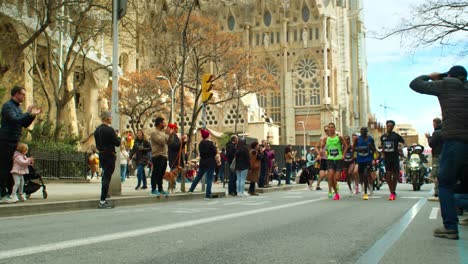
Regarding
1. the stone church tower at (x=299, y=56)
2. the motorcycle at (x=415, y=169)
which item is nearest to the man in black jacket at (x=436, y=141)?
the motorcycle at (x=415, y=169)

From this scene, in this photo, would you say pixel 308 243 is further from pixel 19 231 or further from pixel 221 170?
pixel 221 170

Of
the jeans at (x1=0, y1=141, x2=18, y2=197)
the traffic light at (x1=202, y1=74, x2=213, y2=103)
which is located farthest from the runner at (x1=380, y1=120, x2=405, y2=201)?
the jeans at (x1=0, y1=141, x2=18, y2=197)

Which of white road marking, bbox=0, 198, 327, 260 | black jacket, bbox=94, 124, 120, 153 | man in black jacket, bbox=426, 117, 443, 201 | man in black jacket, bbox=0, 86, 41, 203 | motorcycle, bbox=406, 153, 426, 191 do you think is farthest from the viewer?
motorcycle, bbox=406, 153, 426, 191

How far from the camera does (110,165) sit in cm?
1146

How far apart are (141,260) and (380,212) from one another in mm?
6381

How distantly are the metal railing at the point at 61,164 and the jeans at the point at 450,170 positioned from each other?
56.4 ft

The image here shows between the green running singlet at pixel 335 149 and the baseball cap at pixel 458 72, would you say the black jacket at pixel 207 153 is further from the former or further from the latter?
the baseball cap at pixel 458 72

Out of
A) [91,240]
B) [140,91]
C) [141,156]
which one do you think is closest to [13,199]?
[91,240]

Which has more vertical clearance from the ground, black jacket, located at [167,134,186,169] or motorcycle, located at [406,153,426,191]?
black jacket, located at [167,134,186,169]

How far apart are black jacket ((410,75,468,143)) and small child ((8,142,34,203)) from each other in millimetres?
7851

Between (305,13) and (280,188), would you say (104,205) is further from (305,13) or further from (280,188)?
(305,13)

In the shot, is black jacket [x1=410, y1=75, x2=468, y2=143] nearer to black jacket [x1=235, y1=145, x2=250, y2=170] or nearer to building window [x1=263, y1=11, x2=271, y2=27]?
black jacket [x1=235, y1=145, x2=250, y2=170]

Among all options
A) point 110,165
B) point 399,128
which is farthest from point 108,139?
point 399,128

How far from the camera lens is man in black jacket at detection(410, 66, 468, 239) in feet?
20.4
